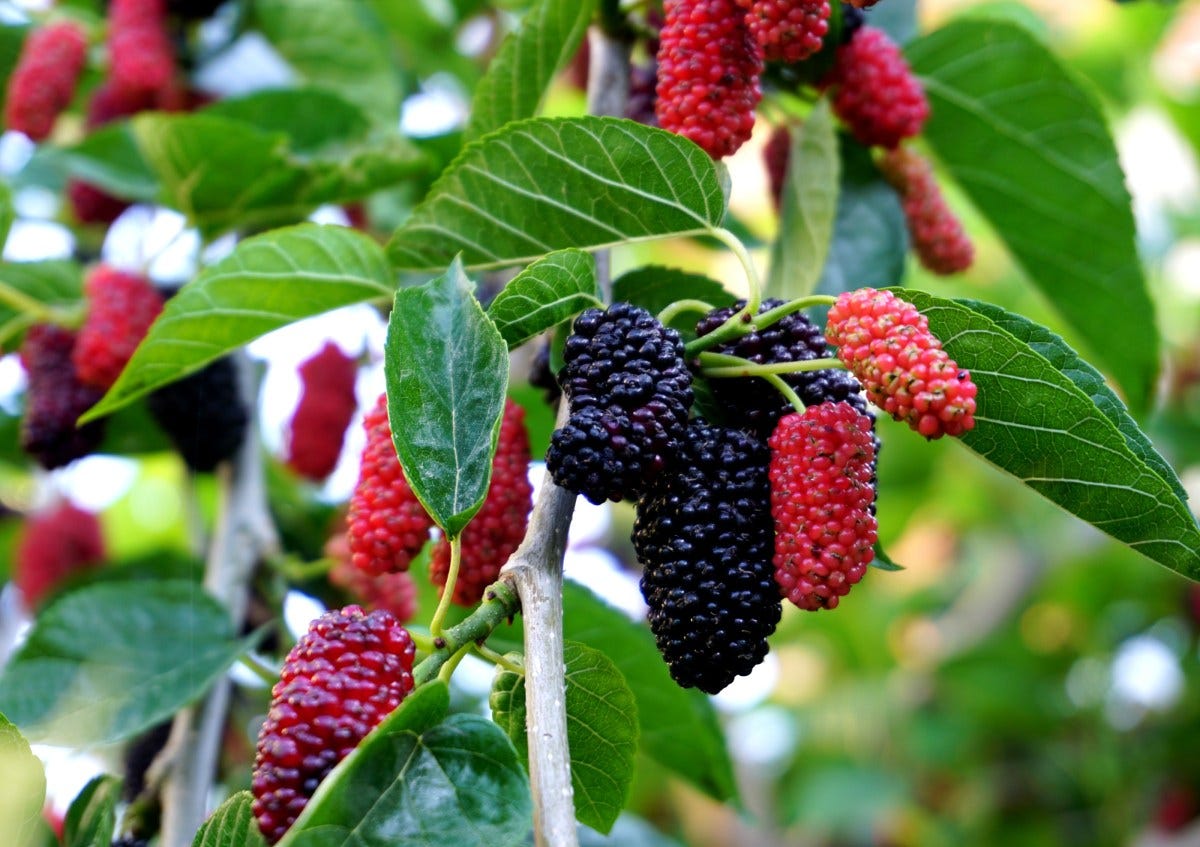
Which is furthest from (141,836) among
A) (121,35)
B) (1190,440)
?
(1190,440)

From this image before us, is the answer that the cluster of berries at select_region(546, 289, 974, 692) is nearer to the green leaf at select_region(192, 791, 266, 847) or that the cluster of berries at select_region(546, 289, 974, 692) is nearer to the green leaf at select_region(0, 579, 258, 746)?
the green leaf at select_region(192, 791, 266, 847)

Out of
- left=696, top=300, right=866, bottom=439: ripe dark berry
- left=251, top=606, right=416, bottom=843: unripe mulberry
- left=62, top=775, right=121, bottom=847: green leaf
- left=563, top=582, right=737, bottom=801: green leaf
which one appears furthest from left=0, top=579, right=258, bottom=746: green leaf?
left=696, top=300, right=866, bottom=439: ripe dark berry

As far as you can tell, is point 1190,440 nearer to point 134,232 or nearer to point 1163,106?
point 1163,106

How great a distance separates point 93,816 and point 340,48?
917 millimetres

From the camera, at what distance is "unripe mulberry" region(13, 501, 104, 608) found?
1499mm

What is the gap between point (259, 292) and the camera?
0.83m

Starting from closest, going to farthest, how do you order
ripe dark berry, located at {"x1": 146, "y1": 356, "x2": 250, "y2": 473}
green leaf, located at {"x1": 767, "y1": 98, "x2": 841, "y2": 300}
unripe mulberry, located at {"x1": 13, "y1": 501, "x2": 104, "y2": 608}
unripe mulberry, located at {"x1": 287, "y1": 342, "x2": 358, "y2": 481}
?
green leaf, located at {"x1": 767, "y1": 98, "x2": 841, "y2": 300} → ripe dark berry, located at {"x1": 146, "y1": 356, "x2": 250, "y2": 473} → unripe mulberry, located at {"x1": 287, "y1": 342, "x2": 358, "y2": 481} → unripe mulberry, located at {"x1": 13, "y1": 501, "x2": 104, "y2": 608}

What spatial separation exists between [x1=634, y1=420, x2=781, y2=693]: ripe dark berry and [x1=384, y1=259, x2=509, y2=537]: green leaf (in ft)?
0.33

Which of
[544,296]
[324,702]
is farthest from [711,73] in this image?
[324,702]

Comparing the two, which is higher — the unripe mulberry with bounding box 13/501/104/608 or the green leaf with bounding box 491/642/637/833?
the green leaf with bounding box 491/642/637/833

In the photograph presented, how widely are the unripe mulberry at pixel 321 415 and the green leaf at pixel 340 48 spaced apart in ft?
0.95

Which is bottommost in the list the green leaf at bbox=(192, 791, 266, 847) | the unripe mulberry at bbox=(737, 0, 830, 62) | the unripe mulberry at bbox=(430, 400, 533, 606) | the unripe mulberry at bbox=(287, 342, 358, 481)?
the unripe mulberry at bbox=(287, 342, 358, 481)

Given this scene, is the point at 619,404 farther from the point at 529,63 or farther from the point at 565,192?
the point at 529,63

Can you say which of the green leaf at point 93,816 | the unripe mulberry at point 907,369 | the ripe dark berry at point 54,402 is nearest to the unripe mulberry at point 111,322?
the ripe dark berry at point 54,402
